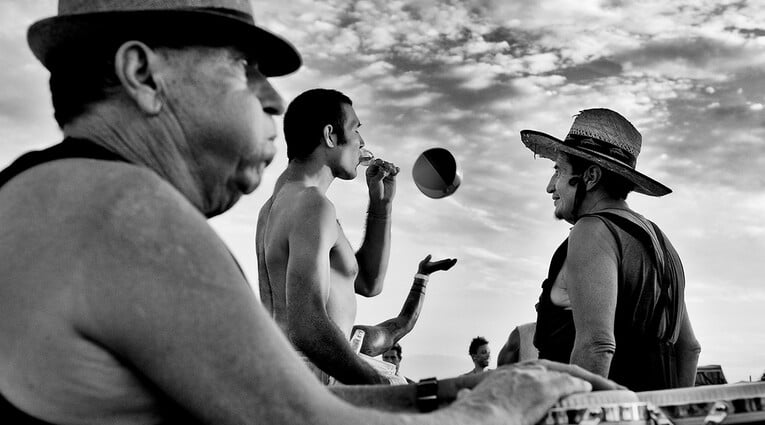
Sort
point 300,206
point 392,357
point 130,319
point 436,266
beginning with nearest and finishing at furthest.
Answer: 1. point 130,319
2. point 300,206
3. point 436,266
4. point 392,357

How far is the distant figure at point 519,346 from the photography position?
325 inches

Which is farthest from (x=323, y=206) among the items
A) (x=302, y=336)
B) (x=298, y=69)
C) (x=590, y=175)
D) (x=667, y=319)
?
(x=298, y=69)

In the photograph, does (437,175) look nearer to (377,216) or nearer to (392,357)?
(377,216)

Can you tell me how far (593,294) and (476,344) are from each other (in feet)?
40.5

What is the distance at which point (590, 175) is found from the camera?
3992 millimetres

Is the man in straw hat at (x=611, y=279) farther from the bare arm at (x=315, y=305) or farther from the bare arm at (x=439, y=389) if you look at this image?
the bare arm at (x=439, y=389)

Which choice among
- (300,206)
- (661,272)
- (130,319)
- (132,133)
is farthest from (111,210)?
(300,206)

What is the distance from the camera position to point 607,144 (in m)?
4.06

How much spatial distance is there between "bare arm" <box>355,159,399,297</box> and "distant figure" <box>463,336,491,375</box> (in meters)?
10.0

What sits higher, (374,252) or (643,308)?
(374,252)

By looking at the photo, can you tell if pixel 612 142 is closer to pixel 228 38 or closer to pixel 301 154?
pixel 301 154

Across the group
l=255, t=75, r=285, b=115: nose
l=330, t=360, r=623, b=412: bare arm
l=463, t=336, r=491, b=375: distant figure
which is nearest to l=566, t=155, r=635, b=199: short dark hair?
l=330, t=360, r=623, b=412: bare arm

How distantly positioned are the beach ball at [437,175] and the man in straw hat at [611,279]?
1.74 metres

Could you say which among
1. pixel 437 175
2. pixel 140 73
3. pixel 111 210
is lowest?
pixel 111 210
